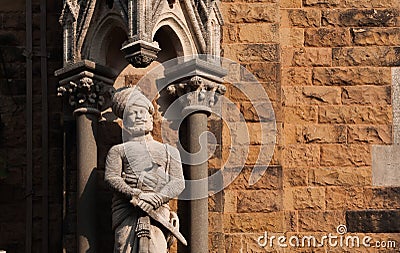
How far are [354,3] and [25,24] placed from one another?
254 centimetres

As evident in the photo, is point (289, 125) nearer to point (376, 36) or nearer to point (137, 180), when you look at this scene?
point (376, 36)

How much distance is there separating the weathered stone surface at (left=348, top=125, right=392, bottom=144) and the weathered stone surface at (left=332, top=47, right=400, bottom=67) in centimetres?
49

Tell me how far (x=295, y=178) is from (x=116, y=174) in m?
1.62

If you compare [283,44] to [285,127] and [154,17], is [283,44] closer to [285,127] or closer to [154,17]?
[285,127]

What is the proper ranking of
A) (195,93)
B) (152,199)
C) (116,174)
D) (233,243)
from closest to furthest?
1. (152,199)
2. (116,174)
3. (195,93)
4. (233,243)

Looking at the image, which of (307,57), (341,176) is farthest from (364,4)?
(341,176)

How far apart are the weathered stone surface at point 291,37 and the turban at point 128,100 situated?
147 centimetres

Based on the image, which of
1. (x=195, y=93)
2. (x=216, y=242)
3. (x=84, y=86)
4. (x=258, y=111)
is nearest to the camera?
(x=84, y=86)

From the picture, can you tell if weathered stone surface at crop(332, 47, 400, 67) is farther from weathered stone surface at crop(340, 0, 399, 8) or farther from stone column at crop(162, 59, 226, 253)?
stone column at crop(162, 59, 226, 253)

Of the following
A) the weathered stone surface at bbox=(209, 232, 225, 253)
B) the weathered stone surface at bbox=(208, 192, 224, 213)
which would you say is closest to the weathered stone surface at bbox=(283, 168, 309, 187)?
the weathered stone surface at bbox=(208, 192, 224, 213)

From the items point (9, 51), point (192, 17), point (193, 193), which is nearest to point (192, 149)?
point (193, 193)

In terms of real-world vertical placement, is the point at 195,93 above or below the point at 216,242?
above

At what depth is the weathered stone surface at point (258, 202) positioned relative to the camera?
9914 mm

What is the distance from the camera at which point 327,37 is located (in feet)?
34.3
